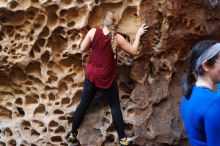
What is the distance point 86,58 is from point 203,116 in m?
2.26

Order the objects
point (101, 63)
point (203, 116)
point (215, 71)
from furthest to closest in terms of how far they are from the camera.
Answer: point (101, 63)
point (215, 71)
point (203, 116)

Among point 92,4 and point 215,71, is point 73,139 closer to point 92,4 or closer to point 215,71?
point 92,4

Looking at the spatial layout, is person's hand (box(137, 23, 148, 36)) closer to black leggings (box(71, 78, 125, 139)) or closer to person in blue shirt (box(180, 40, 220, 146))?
black leggings (box(71, 78, 125, 139))

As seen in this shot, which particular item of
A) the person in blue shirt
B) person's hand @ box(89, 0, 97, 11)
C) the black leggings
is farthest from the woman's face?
person's hand @ box(89, 0, 97, 11)

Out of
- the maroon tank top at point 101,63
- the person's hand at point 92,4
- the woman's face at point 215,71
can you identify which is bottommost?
the maroon tank top at point 101,63

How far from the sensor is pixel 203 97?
5.70 feet

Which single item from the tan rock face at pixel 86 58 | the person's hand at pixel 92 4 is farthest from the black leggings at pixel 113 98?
the person's hand at pixel 92 4

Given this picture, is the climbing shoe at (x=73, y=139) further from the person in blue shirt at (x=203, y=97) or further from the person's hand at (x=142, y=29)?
the person in blue shirt at (x=203, y=97)

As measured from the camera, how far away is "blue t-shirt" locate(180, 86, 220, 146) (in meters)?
1.68

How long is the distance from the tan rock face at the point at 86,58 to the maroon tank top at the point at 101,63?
332 mm

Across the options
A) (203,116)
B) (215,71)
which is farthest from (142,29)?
(203,116)

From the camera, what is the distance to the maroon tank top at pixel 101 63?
3.43m

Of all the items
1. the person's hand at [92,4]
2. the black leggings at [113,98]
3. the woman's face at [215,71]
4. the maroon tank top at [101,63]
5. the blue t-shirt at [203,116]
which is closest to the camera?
the blue t-shirt at [203,116]

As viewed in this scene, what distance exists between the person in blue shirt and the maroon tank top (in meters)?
1.59
